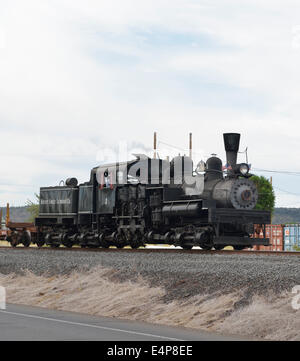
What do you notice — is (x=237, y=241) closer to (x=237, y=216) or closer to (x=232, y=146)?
(x=237, y=216)

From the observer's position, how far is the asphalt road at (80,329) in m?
10.6

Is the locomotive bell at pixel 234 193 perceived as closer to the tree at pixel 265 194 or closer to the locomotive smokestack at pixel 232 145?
the locomotive smokestack at pixel 232 145

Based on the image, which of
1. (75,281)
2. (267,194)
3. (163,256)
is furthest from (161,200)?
(267,194)

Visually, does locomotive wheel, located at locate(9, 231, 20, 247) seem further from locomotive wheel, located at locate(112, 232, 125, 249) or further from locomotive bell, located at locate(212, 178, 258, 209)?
locomotive bell, located at locate(212, 178, 258, 209)

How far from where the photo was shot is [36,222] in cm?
3300

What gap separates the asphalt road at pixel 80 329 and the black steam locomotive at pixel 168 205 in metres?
11.1

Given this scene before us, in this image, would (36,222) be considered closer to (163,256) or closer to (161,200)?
(161,200)

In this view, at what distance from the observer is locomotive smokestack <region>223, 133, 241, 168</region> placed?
2561cm

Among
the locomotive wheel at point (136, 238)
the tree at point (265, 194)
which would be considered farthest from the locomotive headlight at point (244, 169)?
the tree at point (265, 194)

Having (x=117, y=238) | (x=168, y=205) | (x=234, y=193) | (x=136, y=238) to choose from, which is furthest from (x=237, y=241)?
(x=117, y=238)

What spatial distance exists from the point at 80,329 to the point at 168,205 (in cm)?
1467

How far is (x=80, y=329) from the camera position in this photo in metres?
11.6

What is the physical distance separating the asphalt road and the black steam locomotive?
438 inches
